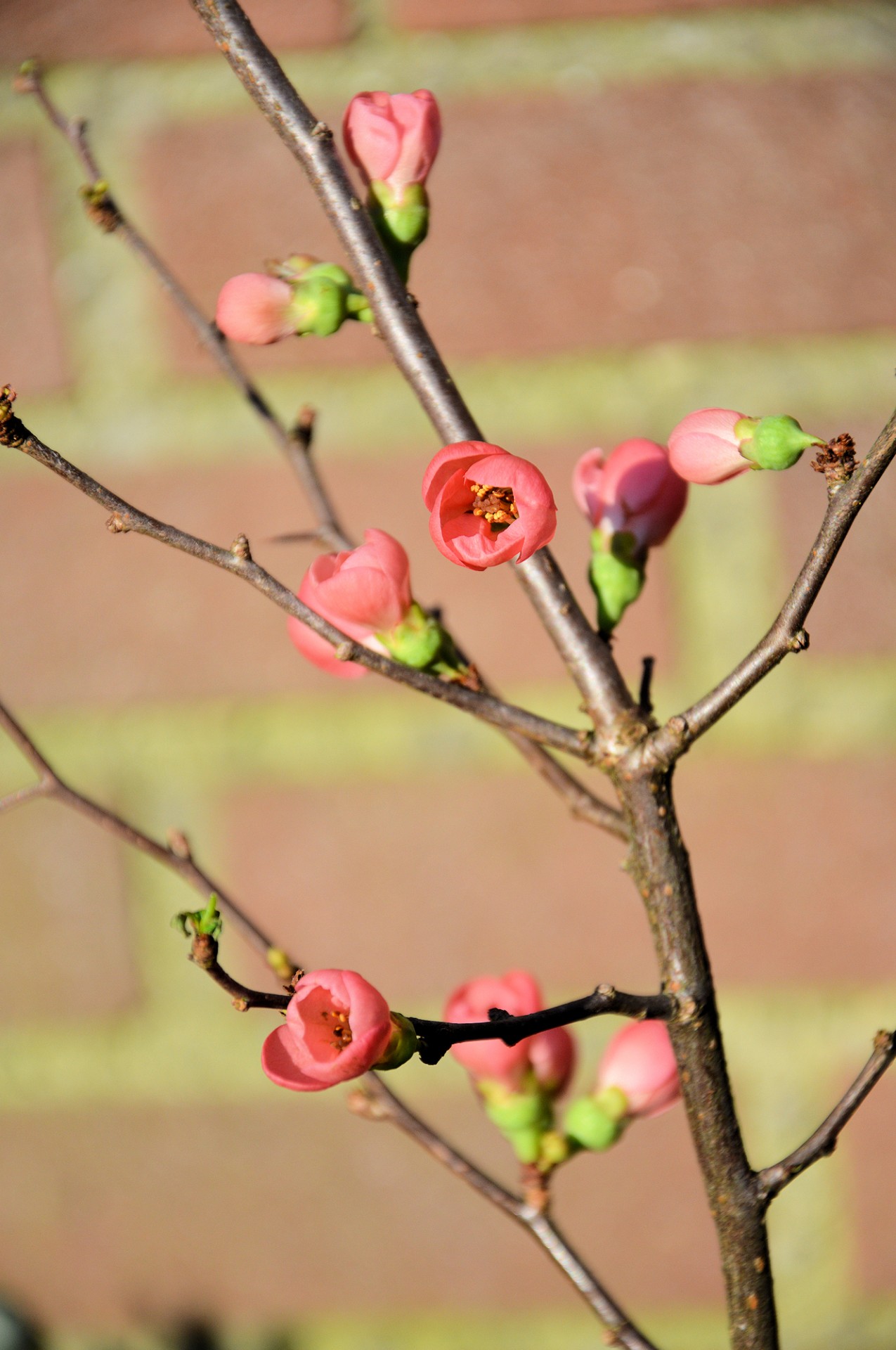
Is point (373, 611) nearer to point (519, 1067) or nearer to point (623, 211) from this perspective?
point (519, 1067)

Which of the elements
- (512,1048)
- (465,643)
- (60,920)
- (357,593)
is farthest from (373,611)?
(60,920)

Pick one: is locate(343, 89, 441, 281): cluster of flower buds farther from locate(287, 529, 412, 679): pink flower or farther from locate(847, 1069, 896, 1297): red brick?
locate(847, 1069, 896, 1297): red brick

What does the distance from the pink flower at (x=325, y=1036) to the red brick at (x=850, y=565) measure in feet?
1.15

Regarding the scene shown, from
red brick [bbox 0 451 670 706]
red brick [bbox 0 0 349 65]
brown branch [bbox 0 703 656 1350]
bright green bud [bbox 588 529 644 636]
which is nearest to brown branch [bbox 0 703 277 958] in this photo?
brown branch [bbox 0 703 656 1350]

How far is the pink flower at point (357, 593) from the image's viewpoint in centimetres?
21

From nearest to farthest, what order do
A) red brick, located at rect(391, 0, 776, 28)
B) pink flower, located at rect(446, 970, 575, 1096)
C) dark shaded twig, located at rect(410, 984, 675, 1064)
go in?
dark shaded twig, located at rect(410, 984, 675, 1064) → pink flower, located at rect(446, 970, 575, 1096) → red brick, located at rect(391, 0, 776, 28)

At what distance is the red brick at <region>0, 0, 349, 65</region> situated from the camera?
17.7 inches

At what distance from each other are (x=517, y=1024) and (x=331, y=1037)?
0.10ft

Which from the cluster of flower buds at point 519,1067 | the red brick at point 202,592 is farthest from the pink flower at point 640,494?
the red brick at point 202,592

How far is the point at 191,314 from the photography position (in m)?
0.25

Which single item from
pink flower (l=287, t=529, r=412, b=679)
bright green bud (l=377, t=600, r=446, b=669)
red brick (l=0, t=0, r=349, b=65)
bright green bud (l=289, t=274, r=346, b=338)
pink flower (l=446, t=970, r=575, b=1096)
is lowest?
pink flower (l=446, t=970, r=575, b=1096)

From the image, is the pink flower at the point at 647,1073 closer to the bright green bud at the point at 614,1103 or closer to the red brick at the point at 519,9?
the bright green bud at the point at 614,1103

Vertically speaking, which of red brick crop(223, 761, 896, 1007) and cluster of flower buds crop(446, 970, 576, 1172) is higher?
red brick crop(223, 761, 896, 1007)

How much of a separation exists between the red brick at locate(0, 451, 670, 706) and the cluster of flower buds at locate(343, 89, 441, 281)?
242mm
